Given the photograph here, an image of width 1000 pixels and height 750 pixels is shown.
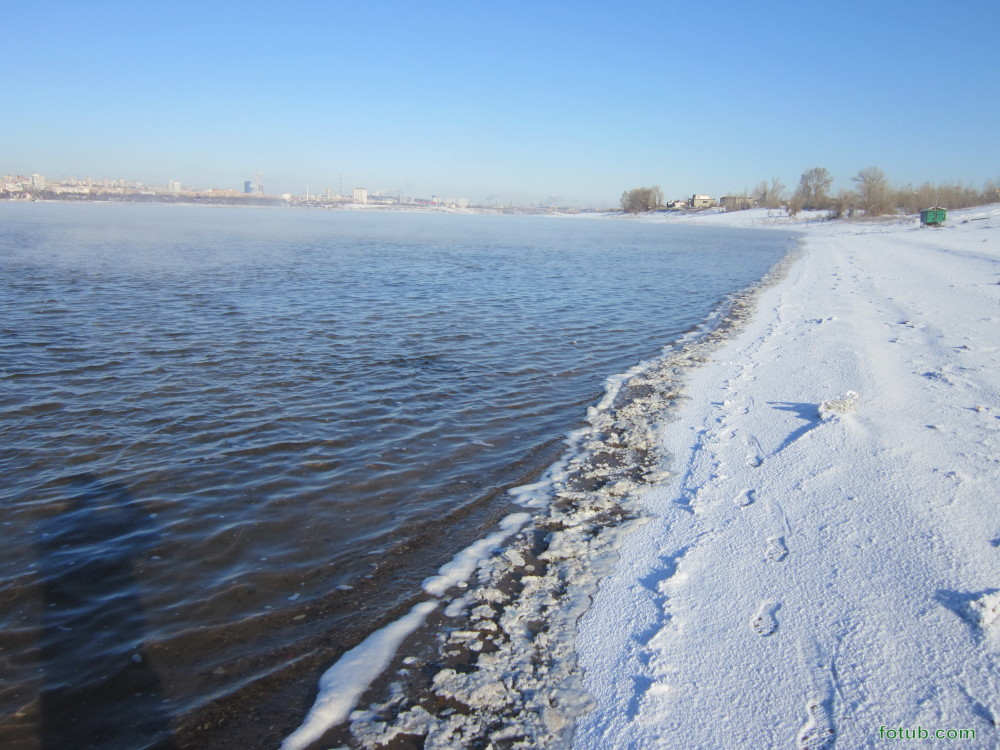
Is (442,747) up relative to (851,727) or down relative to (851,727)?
down

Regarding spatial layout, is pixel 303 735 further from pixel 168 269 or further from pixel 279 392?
pixel 168 269

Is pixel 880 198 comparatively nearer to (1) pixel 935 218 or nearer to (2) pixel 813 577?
(1) pixel 935 218

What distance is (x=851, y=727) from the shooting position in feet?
8.68

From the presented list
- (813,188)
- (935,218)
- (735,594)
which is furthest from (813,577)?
(813,188)

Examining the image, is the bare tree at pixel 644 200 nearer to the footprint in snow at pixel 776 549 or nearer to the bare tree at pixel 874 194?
the bare tree at pixel 874 194

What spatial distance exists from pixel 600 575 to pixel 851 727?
1.81 m

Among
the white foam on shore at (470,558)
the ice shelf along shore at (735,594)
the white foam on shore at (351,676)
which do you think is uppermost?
the ice shelf along shore at (735,594)

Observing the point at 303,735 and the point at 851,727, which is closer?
the point at 851,727

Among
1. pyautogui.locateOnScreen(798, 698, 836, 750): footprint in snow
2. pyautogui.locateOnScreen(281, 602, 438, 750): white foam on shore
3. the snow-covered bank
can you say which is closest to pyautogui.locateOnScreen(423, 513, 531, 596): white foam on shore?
pyautogui.locateOnScreen(281, 602, 438, 750): white foam on shore

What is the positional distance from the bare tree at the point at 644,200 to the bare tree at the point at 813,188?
60.0 metres

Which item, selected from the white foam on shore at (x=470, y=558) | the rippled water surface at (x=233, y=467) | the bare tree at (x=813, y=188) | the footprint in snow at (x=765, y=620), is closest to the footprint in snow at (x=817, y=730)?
the footprint in snow at (x=765, y=620)

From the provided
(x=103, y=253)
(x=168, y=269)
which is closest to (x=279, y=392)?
(x=168, y=269)

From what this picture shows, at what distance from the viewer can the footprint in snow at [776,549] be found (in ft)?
13.4
